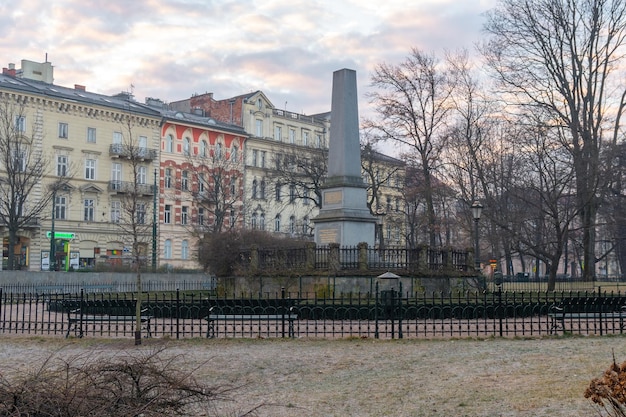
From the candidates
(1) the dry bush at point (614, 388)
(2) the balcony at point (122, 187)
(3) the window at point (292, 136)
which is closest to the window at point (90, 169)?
(2) the balcony at point (122, 187)

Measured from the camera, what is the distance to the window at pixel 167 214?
65.4 metres

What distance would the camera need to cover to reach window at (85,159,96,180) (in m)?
59.9

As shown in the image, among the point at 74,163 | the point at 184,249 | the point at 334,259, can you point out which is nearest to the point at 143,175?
the point at 74,163

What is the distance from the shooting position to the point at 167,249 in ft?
213

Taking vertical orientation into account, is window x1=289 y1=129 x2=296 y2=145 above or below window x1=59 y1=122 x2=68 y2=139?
above

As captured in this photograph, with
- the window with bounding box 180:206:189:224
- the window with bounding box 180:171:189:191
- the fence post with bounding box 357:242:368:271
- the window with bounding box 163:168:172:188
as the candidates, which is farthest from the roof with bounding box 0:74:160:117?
the fence post with bounding box 357:242:368:271

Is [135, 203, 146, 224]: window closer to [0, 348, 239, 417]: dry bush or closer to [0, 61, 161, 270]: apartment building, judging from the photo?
[0, 61, 161, 270]: apartment building

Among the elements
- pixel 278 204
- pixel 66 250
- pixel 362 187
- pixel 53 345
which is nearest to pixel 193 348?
pixel 53 345

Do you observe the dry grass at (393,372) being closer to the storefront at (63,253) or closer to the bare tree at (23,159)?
the bare tree at (23,159)

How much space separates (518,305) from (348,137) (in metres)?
9.58

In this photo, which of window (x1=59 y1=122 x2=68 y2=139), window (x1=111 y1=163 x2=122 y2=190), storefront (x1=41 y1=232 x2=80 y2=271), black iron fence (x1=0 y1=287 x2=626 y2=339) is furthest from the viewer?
window (x1=111 y1=163 x2=122 y2=190)

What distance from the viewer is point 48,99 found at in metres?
56.0

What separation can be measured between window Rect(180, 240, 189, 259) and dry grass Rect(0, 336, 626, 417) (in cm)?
5014

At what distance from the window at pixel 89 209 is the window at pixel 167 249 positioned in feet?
25.0
